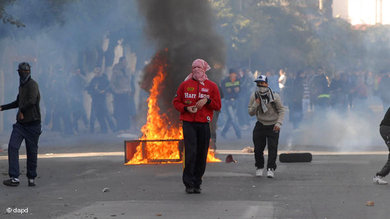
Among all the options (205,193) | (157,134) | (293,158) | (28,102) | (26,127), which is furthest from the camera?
(157,134)

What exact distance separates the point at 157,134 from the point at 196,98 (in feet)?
15.7

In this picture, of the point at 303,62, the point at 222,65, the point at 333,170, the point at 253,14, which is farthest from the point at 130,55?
the point at 333,170

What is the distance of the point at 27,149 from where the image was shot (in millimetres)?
12125

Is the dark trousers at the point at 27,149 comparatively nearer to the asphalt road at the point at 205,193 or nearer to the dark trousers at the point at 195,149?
the asphalt road at the point at 205,193

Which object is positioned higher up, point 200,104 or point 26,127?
point 200,104

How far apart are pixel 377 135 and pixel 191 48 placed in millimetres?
9730

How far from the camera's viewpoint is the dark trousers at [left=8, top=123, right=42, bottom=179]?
12.0 m

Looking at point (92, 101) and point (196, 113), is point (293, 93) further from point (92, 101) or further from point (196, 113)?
point (196, 113)

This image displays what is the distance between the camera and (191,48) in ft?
56.8

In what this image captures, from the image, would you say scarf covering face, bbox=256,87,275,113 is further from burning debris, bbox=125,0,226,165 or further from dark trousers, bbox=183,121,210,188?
burning debris, bbox=125,0,226,165

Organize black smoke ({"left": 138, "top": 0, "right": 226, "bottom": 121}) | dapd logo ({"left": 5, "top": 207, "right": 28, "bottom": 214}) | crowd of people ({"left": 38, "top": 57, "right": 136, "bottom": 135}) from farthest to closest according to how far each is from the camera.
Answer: crowd of people ({"left": 38, "top": 57, "right": 136, "bottom": 135})
black smoke ({"left": 138, "top": 0, "right": 226, "bottom": 121})
dapd logo ({"left": 5, "top": 207, "right": 28, "bottom": 214})

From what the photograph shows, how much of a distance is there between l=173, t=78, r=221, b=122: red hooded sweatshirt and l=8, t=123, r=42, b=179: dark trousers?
88.0 inches

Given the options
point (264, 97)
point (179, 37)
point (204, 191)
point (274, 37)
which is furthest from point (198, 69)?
point (274, 37)

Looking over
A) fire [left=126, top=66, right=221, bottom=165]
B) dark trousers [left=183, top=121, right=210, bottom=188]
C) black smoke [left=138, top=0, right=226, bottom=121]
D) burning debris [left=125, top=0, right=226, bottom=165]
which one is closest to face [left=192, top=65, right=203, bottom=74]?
dark trousers [left=183, top=121, right=210, bottom=188]
